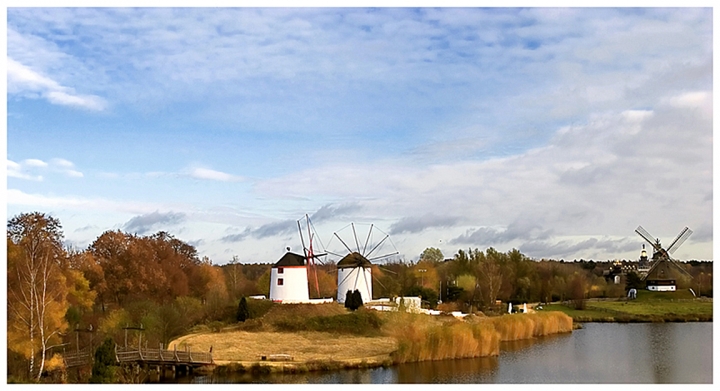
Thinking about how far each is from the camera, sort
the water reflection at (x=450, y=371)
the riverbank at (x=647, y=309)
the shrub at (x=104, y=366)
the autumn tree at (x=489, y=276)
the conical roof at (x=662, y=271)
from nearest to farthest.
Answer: the shrub at (x=104, y=366), the water reflection at (x=450, y=371), the riverbank at (x=647, y=309), the autumn tree at (x=489, y=276), the conical roof at (x=662, y=271)

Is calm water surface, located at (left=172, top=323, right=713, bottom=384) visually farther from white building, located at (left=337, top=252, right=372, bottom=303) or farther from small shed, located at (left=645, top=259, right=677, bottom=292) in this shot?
small shed, located at (left=645, top=259, right=677, bottom=292)

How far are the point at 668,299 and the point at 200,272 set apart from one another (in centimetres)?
3527

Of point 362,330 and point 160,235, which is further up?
point 160,235

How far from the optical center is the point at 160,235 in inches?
1683

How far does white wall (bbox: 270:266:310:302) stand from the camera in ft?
131

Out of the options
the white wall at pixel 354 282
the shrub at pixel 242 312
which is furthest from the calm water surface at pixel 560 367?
the white wall at pixel 354 282

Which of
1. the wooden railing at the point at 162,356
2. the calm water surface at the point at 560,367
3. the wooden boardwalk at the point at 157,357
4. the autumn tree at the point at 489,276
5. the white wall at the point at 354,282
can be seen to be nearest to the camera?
the calm water surface at the point at 560,367

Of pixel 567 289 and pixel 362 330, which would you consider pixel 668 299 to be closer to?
pixel 567 289

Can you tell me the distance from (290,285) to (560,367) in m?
17.9

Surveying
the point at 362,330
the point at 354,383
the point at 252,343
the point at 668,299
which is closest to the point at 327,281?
the point at 362,330

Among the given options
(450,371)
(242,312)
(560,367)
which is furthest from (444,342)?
(242,312)

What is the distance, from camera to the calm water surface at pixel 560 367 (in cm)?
2316

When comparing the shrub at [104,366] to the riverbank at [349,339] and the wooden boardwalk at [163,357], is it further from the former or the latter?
the riverbank at [349,339]

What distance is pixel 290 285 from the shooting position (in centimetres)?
4019
